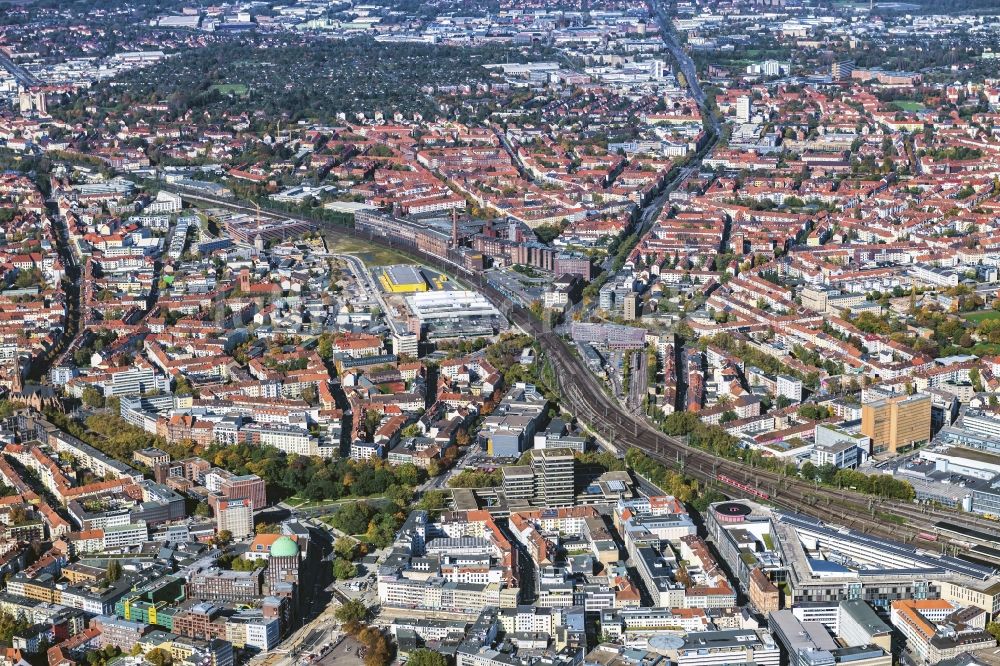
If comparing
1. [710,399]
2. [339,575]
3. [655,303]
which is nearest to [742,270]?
[655,303]

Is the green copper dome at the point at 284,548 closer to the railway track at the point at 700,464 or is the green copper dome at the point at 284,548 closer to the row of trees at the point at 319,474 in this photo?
the row of trees at the point at 319,474

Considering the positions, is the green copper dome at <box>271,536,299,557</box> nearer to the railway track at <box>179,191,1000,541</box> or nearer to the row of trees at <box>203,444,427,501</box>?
the row of trees at <box>203,444,427,501</box>

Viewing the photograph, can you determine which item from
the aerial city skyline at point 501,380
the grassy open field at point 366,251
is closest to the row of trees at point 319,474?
the aerial city skyline at point 501,380

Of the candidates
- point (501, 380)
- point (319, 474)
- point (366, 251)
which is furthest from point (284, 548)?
point (366, 251)

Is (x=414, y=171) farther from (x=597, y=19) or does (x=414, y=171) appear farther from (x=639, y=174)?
(x=597, y=19)

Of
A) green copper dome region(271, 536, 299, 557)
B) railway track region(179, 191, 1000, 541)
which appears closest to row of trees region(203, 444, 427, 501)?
green copper dome region(271, 536, 299, 557)

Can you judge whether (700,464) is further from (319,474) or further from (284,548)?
(284,548)
